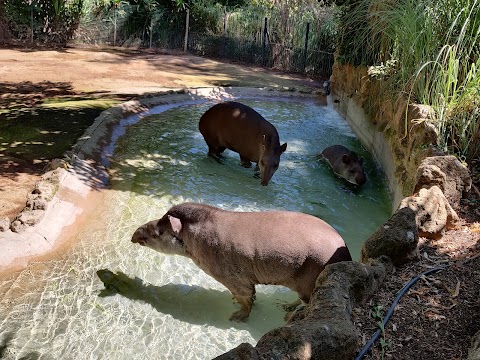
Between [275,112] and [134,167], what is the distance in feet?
19.1

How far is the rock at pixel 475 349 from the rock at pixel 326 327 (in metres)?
0.57

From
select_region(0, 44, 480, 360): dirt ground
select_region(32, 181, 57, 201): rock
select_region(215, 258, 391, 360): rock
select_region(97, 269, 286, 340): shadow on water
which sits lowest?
select_region(97, 269, 286, 340): shadow on water

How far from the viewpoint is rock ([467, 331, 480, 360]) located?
2.48 m

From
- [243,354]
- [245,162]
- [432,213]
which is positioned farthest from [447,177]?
[245,162]

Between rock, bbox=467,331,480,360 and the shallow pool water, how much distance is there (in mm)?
2013

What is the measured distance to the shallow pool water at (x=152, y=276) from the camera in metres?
4.11

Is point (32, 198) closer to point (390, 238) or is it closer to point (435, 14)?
point (390, 238)

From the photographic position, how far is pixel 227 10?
25.7 metres

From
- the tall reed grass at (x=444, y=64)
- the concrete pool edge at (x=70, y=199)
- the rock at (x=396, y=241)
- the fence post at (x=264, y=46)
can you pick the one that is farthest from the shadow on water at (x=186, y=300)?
the fence post at (x=264, y=46)

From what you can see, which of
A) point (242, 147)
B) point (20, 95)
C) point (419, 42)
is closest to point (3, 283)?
point (242, 147)

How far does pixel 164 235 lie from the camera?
16.1 feet

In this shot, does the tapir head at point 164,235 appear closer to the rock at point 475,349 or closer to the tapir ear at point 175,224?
the tapir ear at point 175,224

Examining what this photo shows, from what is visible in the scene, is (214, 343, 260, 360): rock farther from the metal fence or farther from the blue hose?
the metal fence

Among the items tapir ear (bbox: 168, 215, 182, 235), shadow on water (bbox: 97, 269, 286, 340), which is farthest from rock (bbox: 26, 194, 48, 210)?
tapir ear (bbox: 168, 215, 182, 235)
